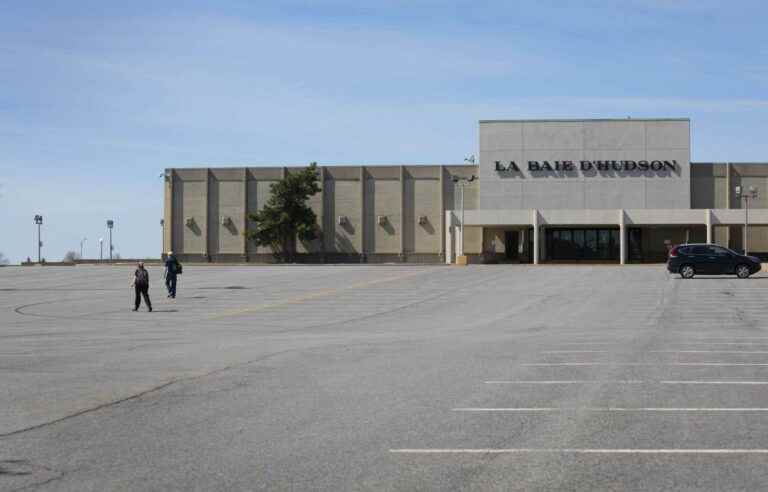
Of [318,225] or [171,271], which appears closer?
[171,271]

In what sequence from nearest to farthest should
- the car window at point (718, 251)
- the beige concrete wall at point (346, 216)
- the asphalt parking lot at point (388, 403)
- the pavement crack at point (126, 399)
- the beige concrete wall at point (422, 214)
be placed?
the asphalt parking lot at point (388, 403) < the pavement crack at point (126, 399) < the car window at point (718, 251) < the beige concrete wall at point (422, 214) < the beige concrete wall at point (346, 216)

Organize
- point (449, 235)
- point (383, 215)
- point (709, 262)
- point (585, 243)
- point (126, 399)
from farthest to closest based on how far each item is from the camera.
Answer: point (383, 215) → point (585, 243) → point (449, 235) → point (709, 262) → point (126, 399)

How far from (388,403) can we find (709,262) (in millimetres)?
37221

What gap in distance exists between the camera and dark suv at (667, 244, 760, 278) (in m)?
44.6

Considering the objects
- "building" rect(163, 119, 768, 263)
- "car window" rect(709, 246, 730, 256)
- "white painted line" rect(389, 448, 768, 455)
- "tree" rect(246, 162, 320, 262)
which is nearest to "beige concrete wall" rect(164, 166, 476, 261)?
"building" rect(163, 119, 768, 263)

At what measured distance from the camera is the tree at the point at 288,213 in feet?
262

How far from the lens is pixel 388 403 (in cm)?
1101

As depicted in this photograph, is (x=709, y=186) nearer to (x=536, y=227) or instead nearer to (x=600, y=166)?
(x=600, y=166)

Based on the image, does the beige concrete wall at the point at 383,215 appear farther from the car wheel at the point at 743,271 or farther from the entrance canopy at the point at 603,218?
the car wheel at the point at 743,271

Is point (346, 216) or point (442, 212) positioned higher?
point (442, 212)

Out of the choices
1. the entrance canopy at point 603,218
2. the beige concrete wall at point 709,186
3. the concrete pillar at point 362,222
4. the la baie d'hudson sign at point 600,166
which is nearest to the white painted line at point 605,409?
the entrance canopy at point 603,218

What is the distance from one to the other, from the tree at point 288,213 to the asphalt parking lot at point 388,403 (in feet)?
173

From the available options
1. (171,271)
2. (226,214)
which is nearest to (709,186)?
(226,214)

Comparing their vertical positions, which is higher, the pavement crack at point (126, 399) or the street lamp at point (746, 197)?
the street lamp at point (746, 197)
